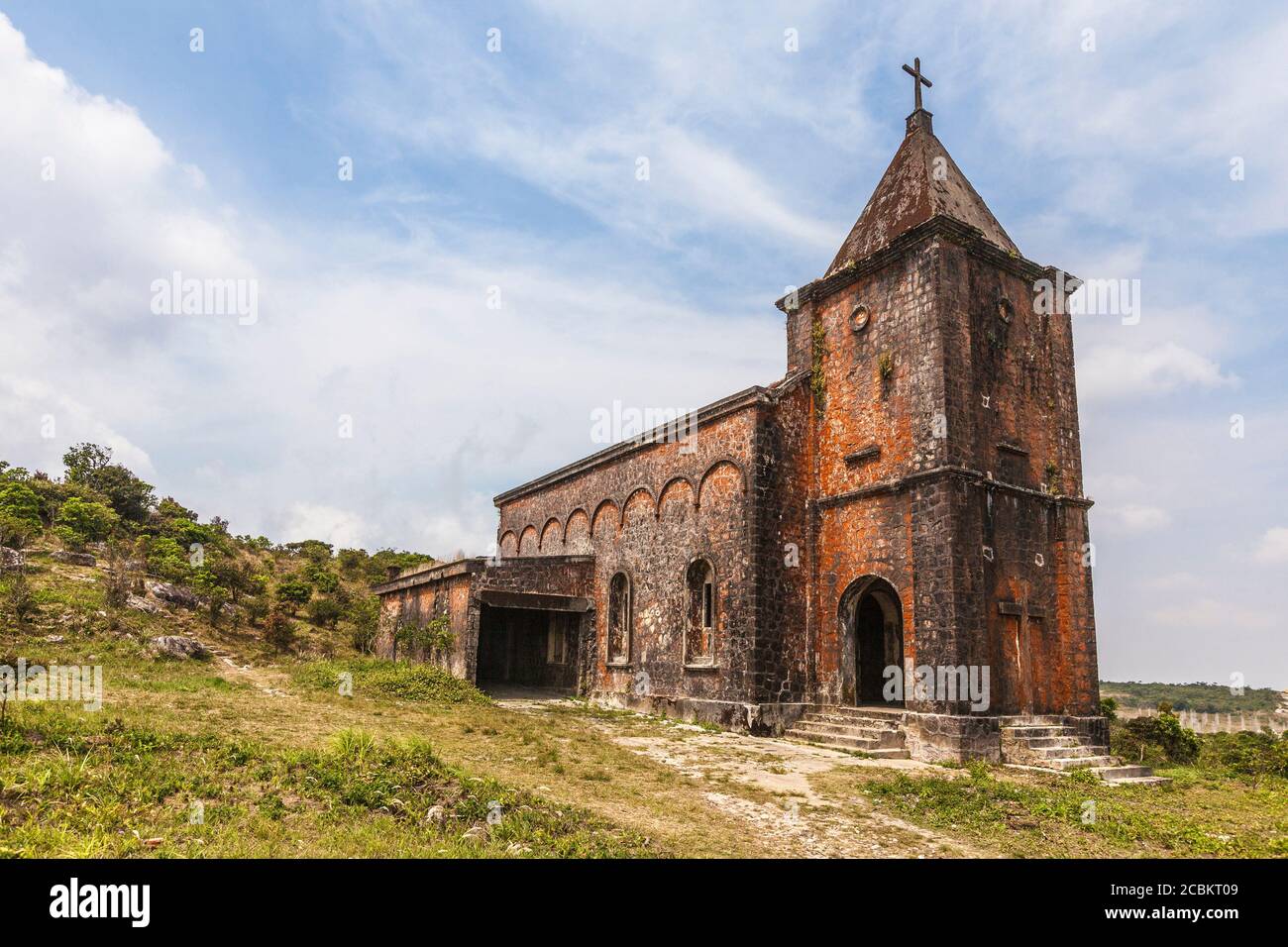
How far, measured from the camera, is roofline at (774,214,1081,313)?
15.2 meters

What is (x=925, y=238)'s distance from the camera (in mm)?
15336

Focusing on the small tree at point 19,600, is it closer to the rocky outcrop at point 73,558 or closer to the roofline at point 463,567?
the rocky outcrop at point 73,558

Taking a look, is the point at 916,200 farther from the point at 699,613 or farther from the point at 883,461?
the point at 699,613

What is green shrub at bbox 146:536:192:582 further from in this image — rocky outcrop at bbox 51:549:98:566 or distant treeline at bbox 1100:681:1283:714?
distant treeline at bbox 1100:681:1283:714

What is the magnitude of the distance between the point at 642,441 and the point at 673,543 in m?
3.10

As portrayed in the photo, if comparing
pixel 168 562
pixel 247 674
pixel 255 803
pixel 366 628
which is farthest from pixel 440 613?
pixel 255 803

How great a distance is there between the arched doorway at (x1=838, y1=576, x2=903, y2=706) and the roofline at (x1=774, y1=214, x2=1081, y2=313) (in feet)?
20.7

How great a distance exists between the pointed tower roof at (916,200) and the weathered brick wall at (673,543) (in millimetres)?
4391

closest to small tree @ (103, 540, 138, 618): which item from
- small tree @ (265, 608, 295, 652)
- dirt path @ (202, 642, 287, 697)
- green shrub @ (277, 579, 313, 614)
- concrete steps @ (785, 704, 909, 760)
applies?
dirt path @ (202, 642, 287, 697)

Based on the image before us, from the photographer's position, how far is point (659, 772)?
1068cm

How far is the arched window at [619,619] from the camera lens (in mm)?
20625

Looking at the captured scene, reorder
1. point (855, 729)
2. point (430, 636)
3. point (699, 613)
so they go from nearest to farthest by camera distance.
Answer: point (855, 729) < point (699, 613) < point (430, 636)
